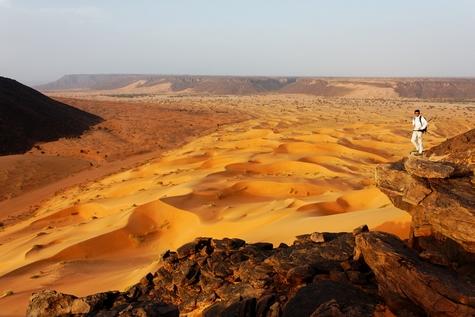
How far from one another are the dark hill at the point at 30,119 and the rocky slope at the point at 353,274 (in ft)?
71.7

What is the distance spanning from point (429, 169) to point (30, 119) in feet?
95.9

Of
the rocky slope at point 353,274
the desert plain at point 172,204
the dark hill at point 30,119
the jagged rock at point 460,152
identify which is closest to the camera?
the rocky slope at point 353,274

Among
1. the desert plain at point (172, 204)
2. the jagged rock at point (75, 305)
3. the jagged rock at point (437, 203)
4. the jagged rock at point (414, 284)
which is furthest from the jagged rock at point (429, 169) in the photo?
the jagged rock at point (75, 305)

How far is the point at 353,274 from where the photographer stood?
192 inches

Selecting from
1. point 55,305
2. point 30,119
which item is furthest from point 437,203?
point 30,119

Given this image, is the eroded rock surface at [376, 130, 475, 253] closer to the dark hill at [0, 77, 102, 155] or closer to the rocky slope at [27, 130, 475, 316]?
the rocky slope at [27, 130, 475, 316]

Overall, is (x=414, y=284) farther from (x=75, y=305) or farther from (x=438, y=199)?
(x=75, y=305)

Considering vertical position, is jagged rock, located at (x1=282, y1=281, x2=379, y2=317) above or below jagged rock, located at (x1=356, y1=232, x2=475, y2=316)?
below

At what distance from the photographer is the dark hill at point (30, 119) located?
2661 centimetres

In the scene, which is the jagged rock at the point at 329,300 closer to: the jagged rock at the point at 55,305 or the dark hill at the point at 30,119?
the jagged rock at the point at 55,305

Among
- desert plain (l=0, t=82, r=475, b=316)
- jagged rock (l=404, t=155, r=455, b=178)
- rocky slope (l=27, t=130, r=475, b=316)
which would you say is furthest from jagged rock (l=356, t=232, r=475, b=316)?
desert plain (l=0, t=82, r=475, b=316)

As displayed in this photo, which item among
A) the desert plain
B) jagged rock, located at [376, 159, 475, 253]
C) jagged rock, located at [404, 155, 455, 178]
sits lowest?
the desert plain

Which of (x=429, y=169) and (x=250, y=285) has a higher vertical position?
(x=429, y=169)

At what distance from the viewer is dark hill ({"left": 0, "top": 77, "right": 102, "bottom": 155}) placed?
87.3ft
